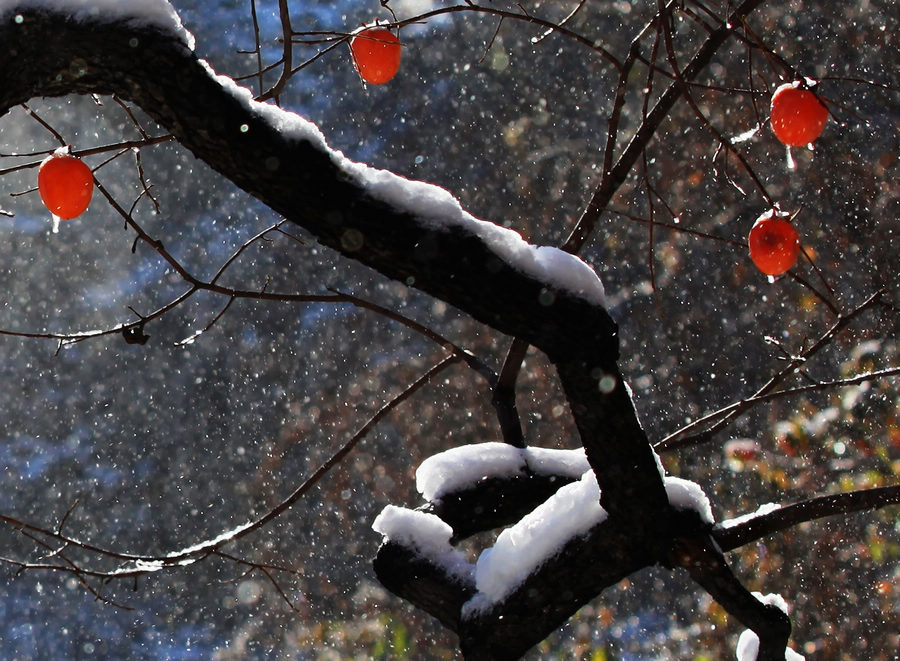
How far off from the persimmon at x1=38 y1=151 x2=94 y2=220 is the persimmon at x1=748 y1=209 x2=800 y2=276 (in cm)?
107

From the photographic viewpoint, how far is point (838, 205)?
17.1 ft

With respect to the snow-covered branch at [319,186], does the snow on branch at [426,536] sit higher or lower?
lower

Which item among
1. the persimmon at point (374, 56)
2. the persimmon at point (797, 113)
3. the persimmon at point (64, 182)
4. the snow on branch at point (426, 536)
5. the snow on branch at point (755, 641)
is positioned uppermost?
the persimmon at point (374, 56)

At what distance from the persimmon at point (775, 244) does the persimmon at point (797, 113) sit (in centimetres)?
13

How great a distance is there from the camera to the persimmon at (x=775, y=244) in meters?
1.42

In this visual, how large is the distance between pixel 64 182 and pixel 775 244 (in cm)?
113

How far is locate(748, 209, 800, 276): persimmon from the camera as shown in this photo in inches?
55.9

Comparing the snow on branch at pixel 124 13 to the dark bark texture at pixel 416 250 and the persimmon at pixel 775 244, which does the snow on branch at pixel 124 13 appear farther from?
the persimmon at pixel 775 244

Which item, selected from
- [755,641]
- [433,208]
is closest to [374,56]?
[433,208]

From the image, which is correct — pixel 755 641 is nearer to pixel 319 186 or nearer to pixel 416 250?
pixel 416 250

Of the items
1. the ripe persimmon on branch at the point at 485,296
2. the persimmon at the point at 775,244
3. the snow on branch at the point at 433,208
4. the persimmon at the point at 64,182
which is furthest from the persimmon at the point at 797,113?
the persimmon at the point at 64,182

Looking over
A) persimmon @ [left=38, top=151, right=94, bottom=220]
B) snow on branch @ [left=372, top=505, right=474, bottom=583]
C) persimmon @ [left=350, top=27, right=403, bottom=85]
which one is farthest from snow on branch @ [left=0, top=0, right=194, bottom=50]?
snow on branch @ [left=372, top=505, right=474, bottom=583]

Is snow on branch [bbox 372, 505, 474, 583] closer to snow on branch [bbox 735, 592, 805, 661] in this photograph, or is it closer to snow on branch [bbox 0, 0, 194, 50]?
snow on branch [bbox 735, 592, 805, 661]

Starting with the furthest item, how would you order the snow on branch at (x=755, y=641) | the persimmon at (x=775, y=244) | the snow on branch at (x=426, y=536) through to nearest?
1. the persimmon at (x=775, y=244)
2. the snow on branch at (x=426, y=536)
3. the snow on branch at (x=755, y=641)
